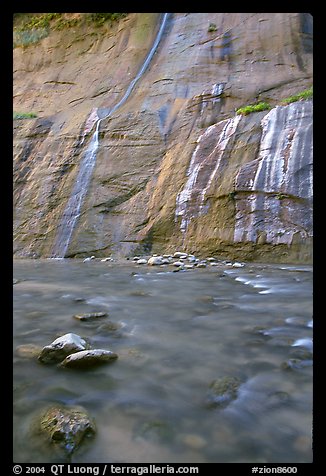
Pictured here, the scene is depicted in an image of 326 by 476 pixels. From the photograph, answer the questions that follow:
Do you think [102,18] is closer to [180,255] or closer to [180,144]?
[180,144]

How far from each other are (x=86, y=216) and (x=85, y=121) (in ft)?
12.9

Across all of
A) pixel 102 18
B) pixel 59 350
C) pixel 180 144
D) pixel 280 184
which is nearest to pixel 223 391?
pixel 59 350

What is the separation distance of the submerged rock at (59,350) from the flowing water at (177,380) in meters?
0.06

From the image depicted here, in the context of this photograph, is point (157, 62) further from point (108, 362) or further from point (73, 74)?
point (108, 362)

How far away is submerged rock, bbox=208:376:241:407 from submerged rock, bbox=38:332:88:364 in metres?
0.81

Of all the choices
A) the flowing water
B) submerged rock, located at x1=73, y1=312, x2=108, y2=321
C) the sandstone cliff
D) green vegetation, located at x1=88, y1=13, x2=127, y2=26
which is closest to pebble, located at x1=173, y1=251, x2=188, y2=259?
the sandstone cliff

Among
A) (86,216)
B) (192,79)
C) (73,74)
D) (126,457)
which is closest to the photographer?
(126,457)

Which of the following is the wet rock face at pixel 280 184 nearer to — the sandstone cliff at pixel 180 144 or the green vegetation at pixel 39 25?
the sandstone cliff at pixel 180 144

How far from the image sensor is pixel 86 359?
192 cm

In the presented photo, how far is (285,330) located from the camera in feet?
8.39

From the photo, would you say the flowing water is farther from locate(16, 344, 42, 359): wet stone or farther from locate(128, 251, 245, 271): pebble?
locate(128, 251, 245, 271): pebble

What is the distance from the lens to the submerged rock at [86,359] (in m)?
1.90

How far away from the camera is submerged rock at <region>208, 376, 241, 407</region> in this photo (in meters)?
1.58
